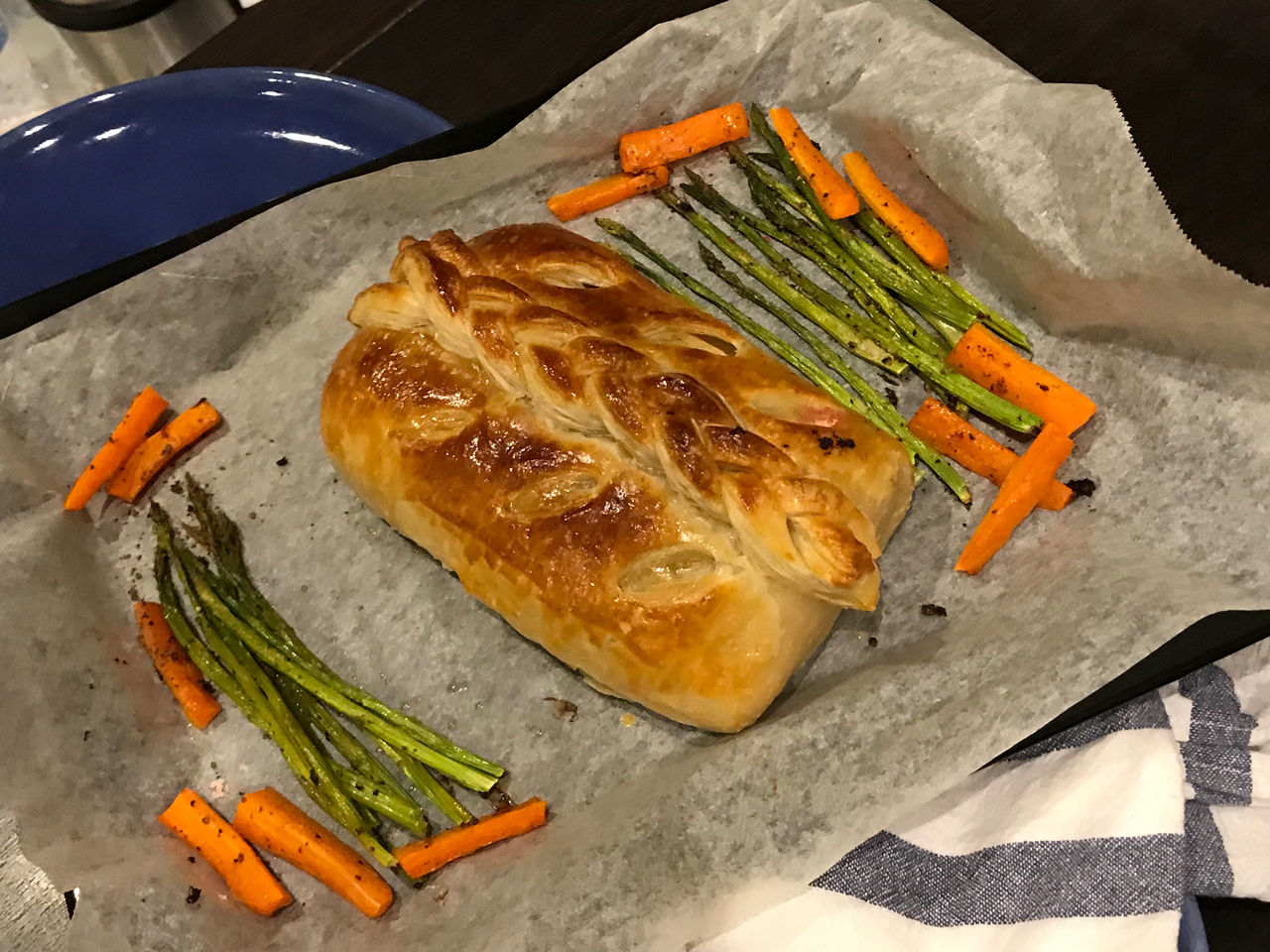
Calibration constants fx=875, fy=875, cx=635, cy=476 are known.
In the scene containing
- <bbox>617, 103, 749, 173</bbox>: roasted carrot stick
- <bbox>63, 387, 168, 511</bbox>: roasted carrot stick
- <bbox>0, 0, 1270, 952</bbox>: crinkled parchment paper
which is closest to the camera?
<bbox>0, 0, 1270, 952</bbox>: crinkled parchment paper

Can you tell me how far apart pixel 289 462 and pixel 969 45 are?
3059 millimetres

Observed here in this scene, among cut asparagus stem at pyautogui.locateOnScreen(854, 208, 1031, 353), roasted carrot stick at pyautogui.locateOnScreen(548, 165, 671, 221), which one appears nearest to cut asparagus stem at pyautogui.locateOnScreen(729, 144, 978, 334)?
cut asparagus stem at pyautogui.locateOnScreen(854, 208, 1031, 353)

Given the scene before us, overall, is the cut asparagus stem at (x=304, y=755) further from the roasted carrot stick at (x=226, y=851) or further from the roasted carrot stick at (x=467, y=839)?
the roasted carrot stick at (x=226, y=851)

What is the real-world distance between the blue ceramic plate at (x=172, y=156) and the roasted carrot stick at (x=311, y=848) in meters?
2.55

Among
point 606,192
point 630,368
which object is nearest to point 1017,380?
point 630,368

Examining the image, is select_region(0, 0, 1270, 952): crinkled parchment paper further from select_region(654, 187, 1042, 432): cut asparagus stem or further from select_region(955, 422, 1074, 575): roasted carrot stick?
select_region(654, 187, 1042, 432): cut asparagus stem

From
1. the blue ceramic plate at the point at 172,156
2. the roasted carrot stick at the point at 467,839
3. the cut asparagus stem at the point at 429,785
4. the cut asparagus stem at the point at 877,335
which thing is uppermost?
the blue ceramic plate at the point at 172,156

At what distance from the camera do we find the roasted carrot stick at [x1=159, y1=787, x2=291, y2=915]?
2684mm

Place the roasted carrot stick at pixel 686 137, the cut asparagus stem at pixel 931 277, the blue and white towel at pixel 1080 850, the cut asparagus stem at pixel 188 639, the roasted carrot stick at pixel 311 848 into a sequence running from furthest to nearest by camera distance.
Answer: the roasted carrot stick at pixel 686 137, the cut asparagus stem at pixel 931 277, the cut asparagus stem at pixel 188 639, the roasted carrot stick at pixel 311 848, the blue and white towel at pixel 1080 850

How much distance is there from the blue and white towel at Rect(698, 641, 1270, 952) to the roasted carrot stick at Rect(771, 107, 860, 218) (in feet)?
6.59

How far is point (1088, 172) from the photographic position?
289 centimetres

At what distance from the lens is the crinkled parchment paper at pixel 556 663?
2.38 m

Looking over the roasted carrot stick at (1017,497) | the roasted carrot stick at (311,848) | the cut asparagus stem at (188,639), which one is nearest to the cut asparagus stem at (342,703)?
the cut asparagus stem at (188,639)

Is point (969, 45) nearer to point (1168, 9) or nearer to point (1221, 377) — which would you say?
point (1168, 9)
